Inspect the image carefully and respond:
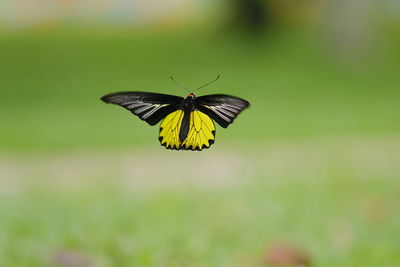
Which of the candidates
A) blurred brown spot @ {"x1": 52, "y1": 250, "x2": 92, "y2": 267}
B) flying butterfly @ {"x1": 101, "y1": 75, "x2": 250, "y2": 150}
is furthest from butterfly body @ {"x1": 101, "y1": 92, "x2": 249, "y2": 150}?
blurred brown spot @ {"x1": 52, "y1": 250, "x2": 92, "y2": 267}

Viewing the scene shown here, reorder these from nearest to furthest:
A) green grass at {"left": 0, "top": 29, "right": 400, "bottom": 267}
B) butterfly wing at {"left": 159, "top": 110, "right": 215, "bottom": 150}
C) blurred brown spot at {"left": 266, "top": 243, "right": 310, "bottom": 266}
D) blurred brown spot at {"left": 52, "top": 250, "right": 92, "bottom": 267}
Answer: butterfly wing at {"left": 159, "top": 110, "right": 215, "bottom": 150} < blurred brown spot at {"left": 52, "top": 250, "right": 92, "bottom": 267} < blurred brown spot at {"left": 266, "top": 243, "right": 310, "bottom": 266} < green grass at {"left": 0, "top": 29, "right": 400, "bottom": 267}

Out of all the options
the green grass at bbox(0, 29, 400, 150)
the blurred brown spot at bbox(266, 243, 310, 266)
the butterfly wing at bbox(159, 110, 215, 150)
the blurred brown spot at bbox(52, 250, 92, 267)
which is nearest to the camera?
the butterfly wing at bbox(159, 110, 215, 150)

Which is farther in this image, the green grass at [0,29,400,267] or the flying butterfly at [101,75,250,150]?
the green grass at [0,29,400,267]

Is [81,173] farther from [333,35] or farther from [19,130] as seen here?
[333,35]

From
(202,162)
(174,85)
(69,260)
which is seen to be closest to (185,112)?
(69,260)

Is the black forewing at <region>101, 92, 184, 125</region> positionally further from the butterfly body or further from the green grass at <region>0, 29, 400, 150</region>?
the green grass at <region>0, 29, 400, 150</region>

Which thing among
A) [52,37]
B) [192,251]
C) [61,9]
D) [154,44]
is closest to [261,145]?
[192,251]

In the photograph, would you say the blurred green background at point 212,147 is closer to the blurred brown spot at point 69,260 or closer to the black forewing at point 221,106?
the blurred brown spot at point 69,260

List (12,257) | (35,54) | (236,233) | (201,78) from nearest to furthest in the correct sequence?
(12,257) < (236,233) < (201,78) < (35,54)
